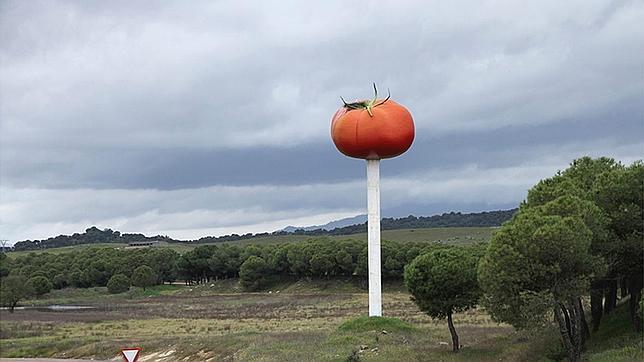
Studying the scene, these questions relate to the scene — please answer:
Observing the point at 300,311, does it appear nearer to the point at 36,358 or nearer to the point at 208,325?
the point at 208,325

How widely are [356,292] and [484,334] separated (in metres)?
55.1

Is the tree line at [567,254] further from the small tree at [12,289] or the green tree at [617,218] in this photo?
the small tree at [12,289]

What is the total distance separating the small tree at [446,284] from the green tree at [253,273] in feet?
244

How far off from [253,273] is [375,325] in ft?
221

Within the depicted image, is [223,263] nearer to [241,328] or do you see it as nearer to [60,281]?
[60,281]

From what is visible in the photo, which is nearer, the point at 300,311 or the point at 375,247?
the point at 375,247

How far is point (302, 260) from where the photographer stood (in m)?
103

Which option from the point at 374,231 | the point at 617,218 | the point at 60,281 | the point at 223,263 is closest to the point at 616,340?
the point at 617,218

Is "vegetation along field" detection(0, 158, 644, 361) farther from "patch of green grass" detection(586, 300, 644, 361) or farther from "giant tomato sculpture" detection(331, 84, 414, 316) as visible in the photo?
"giant tomato sculpture" detection(331, 84, 414, 316)

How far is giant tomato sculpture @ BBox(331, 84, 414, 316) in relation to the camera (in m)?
41.4

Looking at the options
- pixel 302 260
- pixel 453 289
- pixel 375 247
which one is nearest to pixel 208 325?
pixel 375 247

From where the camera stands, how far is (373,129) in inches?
1625

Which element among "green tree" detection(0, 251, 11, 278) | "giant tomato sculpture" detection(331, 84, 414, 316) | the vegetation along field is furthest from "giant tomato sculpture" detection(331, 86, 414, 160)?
Answer: "green tree" detection(0, 251, 11, 278)

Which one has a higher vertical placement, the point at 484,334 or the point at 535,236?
the point at 535,236
